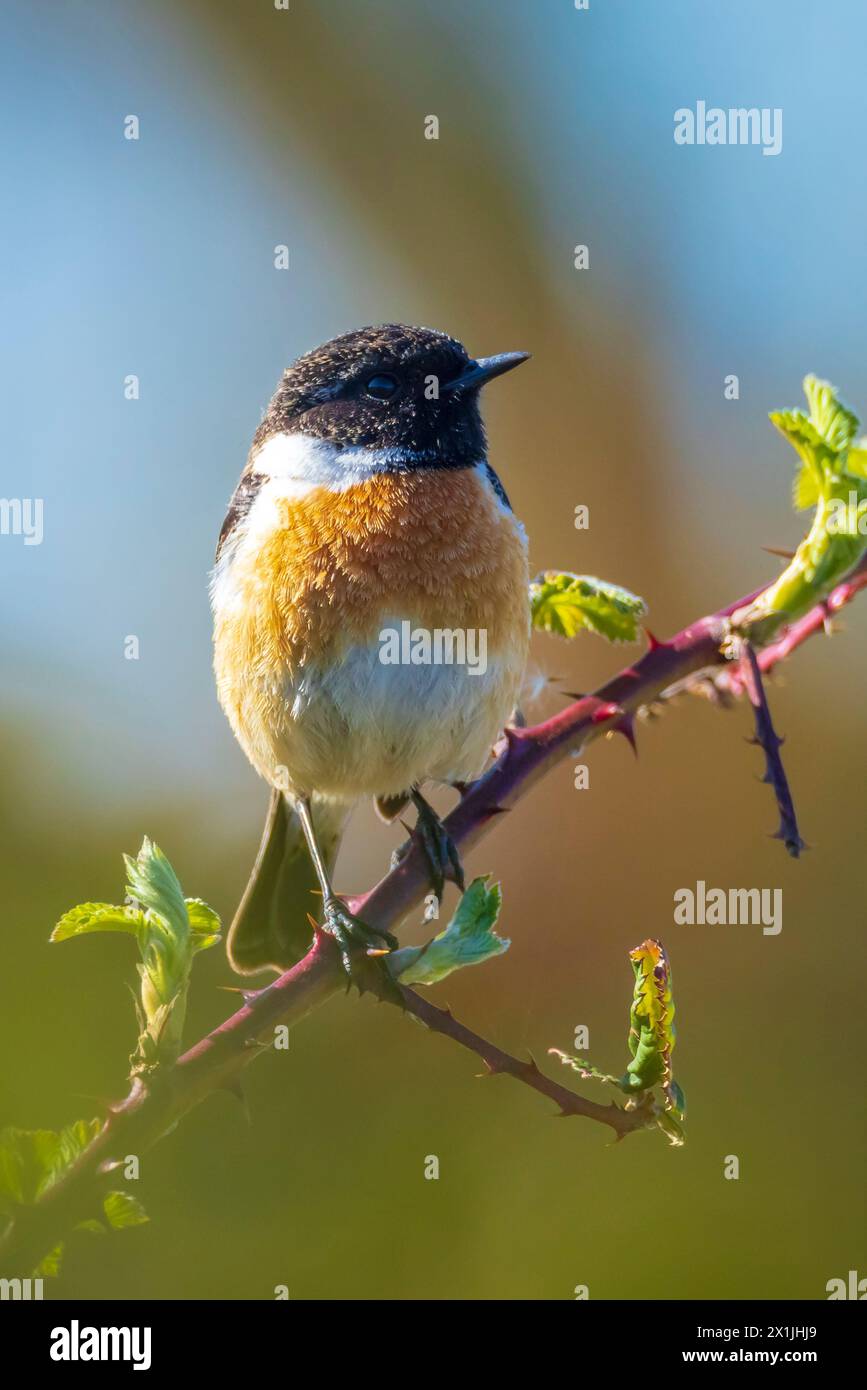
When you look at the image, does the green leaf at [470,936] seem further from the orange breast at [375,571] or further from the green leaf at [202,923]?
the orange breast at [375,571]

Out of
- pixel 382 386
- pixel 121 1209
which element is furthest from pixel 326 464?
pixel 121 1209

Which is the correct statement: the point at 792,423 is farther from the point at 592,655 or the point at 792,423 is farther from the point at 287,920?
the point at 592,655

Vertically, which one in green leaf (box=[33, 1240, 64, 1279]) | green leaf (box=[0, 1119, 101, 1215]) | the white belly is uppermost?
the white belly

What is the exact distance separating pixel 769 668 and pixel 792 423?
14.7 inches

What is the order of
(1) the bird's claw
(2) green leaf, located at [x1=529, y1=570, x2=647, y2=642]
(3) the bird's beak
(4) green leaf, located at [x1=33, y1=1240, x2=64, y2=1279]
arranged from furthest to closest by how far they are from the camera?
(3) the bird's beak → (2) green leaf, located at [x1=529, y1=570, x2=647, y2=642] → (1) the bird's claw → (4) green leaf, located at [x1=33, y1=1240, x2=64, y2=1279]

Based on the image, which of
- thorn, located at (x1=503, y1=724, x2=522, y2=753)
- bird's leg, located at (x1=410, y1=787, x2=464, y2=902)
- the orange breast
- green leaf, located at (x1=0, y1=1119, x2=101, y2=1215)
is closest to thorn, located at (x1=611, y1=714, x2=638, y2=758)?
thorn, located at (x1=503, y1=724, x2=522, y2=753)

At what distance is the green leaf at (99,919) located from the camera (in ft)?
6.06

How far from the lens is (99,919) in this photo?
186 centimetres

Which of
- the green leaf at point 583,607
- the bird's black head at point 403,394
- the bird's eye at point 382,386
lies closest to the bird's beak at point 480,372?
the bird's black head at point 403,394

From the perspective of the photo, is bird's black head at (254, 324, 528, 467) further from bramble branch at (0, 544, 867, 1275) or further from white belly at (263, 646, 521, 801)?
bramble branch at (0, 544, 867, 1275)

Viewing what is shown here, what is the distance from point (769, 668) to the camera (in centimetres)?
195

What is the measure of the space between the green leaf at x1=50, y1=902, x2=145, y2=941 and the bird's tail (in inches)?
76.7

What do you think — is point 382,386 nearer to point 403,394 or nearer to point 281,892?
point 403,394

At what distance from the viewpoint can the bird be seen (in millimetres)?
3354
